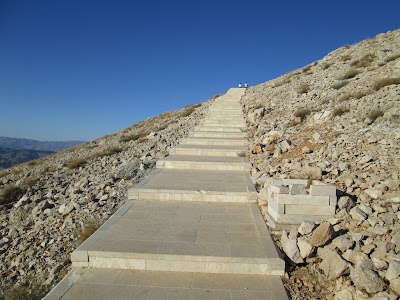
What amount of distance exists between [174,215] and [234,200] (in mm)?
1421

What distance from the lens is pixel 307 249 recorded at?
367 centimetres

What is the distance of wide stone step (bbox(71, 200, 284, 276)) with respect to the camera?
12.0ft

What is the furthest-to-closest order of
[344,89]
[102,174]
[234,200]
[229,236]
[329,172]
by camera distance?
[344,89], [102,174], [234,200], [329,172], [229,236]

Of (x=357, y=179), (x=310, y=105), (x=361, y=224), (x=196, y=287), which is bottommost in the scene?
(x=196, y=287)

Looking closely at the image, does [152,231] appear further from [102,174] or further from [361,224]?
[102,174]

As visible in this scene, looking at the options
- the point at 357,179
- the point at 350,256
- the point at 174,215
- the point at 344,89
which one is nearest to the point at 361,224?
the point at 350,256

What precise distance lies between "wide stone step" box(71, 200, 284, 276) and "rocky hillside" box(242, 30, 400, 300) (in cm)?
39

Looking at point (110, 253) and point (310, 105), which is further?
point (310, 105)

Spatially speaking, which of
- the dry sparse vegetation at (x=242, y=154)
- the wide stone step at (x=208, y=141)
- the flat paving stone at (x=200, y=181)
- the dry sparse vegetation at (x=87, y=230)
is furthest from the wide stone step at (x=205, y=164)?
the dry sparse vegetation at (x=87, y=230)

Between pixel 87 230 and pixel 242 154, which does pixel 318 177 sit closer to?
pixel 242 154

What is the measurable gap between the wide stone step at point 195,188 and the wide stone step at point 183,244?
2.02ft

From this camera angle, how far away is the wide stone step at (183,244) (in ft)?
12.0

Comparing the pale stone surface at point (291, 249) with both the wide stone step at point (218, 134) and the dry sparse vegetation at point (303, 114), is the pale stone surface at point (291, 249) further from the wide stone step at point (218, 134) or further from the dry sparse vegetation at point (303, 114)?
the wide stone step at point (218, 134)

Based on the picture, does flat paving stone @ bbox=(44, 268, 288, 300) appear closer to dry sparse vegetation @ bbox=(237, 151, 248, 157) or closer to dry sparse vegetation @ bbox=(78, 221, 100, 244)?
dry sparse vegetation @ bbox=(78, 221, 100, 244)
